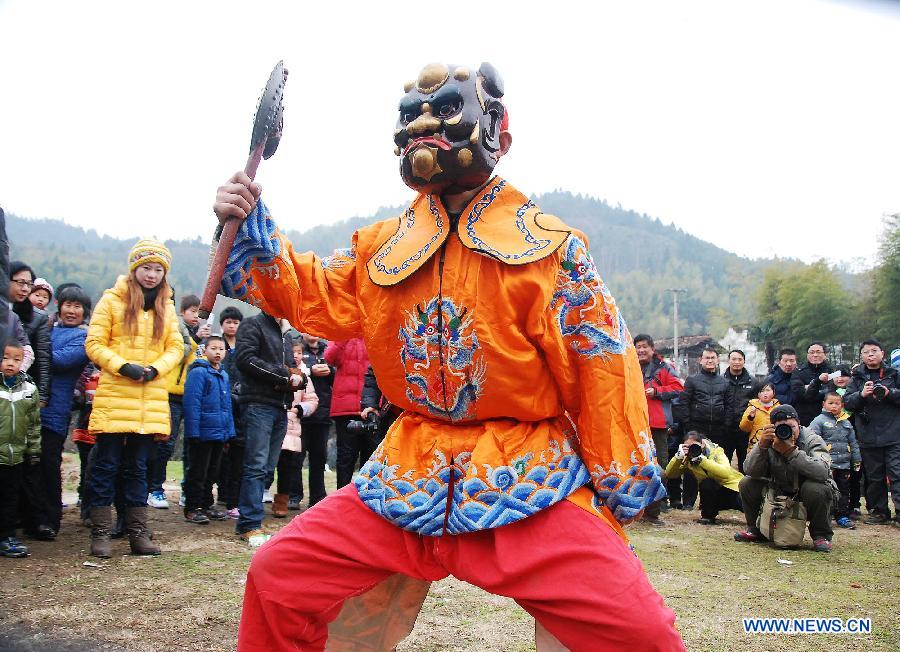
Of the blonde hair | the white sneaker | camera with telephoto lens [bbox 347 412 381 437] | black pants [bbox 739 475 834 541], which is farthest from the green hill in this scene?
black pants [bbox 739 475 834 541]

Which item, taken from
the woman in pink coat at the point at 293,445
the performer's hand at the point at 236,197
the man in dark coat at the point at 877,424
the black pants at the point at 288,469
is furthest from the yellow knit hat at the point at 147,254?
the man in dark coat at the point at 877,424

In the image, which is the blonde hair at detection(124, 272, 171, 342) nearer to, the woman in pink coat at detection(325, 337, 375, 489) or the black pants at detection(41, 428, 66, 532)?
the black pants at detection(41, 428, 66, 532)

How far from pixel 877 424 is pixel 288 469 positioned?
5905 mm

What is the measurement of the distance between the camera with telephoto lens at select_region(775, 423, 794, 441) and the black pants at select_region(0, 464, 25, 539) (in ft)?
18.3

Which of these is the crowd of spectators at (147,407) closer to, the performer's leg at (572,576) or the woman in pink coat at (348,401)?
the woman in pink coat at (348,401)

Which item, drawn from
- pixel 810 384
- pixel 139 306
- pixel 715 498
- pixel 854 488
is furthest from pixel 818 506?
pixel 139 306

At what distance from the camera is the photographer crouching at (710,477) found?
7.87m

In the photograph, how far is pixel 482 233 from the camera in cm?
256

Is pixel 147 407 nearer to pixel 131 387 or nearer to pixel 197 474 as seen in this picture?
pixel 131 387

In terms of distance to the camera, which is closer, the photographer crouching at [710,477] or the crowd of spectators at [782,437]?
the crowd of spectators at [782,437]

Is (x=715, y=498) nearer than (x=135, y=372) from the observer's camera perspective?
No

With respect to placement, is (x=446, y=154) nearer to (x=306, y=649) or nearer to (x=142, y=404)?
(x=306, y=649)

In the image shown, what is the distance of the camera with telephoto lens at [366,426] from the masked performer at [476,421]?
4.04m

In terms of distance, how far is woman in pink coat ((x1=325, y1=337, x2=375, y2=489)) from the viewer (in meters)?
7.04
